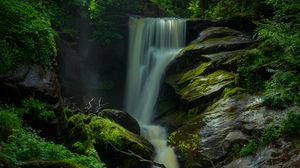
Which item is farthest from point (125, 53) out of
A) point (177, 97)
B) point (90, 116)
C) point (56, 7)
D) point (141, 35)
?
point (90, 116)

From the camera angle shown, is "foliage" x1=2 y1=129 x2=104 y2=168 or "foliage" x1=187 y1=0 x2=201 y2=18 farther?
"foliage" x1=187 y1=0 x2=201 y2=18

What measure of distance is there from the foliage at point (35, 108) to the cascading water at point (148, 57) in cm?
840

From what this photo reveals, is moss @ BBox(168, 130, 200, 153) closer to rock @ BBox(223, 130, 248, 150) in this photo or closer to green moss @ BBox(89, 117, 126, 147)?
rock @ BBox(223, 130, 248, 150)

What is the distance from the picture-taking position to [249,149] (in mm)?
10352

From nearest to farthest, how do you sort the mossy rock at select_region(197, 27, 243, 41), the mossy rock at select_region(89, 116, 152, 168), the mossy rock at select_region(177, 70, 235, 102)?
1. the mossy rock at select_region(89, 116, 152, 168)
2. the mossy rock at select_region(177, 70, 235, 102)
3. the mossy rock at select_region(197, 27, 243, 41)

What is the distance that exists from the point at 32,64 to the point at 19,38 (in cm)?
72

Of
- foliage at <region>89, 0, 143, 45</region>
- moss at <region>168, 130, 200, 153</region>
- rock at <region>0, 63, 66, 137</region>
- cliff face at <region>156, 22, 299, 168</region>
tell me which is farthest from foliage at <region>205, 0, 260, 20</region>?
rock at <region>0, 63, 66, 137</region>

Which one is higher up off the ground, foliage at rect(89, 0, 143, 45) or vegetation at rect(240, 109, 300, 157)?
foliage at rect(89, 0, 143, 45)

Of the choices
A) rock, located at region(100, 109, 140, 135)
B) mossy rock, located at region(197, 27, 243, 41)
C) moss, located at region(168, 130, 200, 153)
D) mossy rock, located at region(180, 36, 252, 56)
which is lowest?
moss, located at region(168, 130, 200, 153)

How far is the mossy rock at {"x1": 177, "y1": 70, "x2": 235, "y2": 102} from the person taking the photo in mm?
14142

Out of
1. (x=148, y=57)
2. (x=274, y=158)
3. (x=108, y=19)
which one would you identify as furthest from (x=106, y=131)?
(x=108, y=19)

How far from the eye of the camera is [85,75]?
22.9 m

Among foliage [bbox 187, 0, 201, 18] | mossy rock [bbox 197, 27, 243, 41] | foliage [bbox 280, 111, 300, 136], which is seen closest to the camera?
foliage [bbox 280, 111, 300, 136]

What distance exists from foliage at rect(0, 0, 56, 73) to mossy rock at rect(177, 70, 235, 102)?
5.96 m
